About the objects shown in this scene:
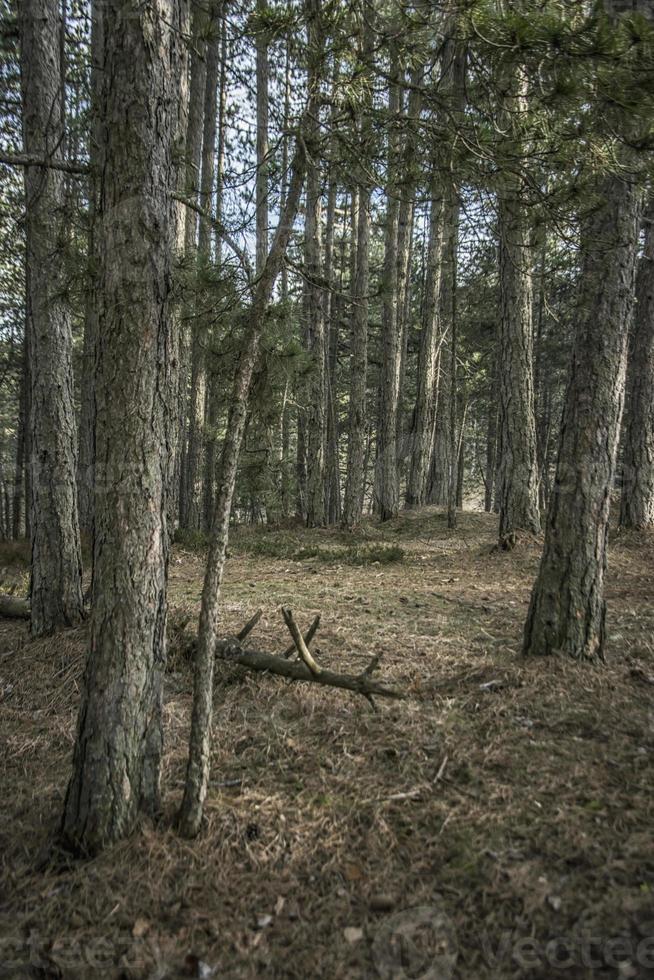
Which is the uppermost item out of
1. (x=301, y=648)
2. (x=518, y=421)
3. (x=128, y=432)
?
(x=518, y=421)

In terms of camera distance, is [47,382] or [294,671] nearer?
[294,671]

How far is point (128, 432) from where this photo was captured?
9.39ft

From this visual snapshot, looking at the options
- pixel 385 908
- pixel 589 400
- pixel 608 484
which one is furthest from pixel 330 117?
pixel 385 908

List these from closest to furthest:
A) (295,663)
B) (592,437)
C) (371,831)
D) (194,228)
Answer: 1. (371,831)
2. (592,437)
3. (295,663)
4. (194,228)

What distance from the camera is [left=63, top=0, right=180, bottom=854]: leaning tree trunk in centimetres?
278

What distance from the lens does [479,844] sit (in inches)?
104

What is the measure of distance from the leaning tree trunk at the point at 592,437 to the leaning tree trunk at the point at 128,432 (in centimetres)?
293

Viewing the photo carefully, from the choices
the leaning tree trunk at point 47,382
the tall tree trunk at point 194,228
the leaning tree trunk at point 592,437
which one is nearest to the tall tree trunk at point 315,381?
the tall tree trunk at point 194,228

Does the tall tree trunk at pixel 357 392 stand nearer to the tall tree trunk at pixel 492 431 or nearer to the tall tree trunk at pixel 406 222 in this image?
the tall tree trunk at pixel 406 222

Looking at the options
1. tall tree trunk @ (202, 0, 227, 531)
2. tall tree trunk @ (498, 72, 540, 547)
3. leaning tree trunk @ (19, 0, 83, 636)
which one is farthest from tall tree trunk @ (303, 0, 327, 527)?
leaning tree trunk @ (19, 0, 83, 636)

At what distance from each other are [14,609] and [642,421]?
32.9 ft

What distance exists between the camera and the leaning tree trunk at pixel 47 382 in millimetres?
5117

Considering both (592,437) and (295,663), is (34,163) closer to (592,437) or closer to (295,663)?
(295,663)

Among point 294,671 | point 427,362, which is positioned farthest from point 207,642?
point 427,362
